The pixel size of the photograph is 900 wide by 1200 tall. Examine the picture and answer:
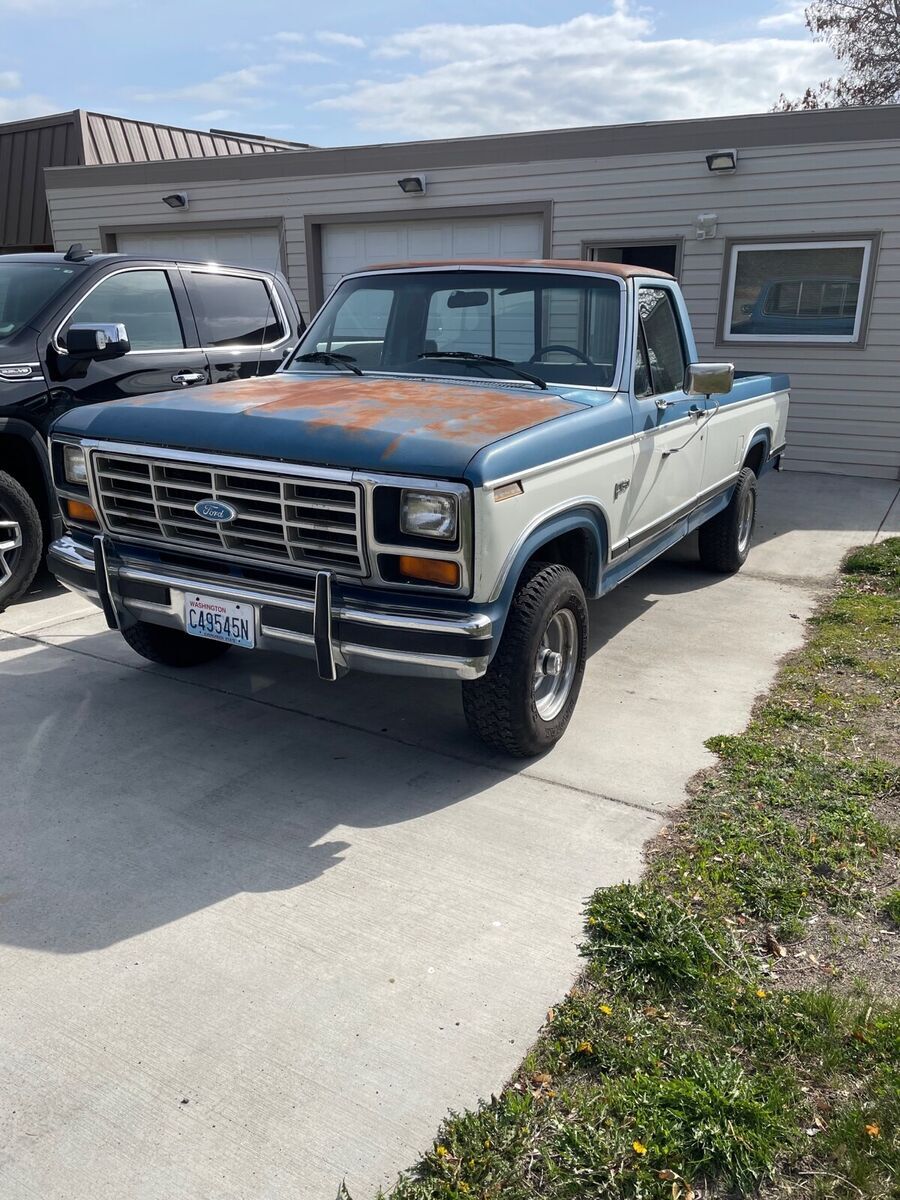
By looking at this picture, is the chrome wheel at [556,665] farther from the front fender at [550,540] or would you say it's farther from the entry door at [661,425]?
the entry door at [661,425]

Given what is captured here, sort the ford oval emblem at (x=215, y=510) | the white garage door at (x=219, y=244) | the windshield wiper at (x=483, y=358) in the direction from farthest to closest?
the white garage door at (x=219, y=244), the windshield wiper at (x=483, y=358), the ford oval emblem at (x=215, y=510)

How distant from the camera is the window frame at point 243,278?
265 inches

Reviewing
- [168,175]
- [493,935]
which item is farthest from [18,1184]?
[168,175]

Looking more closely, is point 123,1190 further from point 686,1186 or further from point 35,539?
point 35,539

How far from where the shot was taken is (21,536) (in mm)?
5754

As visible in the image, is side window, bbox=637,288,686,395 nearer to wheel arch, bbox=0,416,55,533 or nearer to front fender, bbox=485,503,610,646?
front fender, bbox=485,503,610,646

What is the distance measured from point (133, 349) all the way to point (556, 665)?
401 centimetres

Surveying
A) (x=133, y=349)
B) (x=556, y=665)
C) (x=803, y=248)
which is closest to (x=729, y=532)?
(x=556, y=665)

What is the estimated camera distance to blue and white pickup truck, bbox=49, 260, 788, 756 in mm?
3264

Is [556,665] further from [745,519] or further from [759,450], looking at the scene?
[759,450]

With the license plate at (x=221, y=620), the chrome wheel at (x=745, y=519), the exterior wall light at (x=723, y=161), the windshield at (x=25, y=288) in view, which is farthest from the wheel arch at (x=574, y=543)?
the exterior wall light at (x=723, y=161)

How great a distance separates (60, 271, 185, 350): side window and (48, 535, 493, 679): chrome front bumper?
3147 millimetres

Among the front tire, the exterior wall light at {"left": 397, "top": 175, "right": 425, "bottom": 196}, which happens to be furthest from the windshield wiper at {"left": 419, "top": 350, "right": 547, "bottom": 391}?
the exterior wall light at {"left": 397, "top": 175, "right": 425, "bottom": 196}

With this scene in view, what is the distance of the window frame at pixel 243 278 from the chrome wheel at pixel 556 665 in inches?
155
